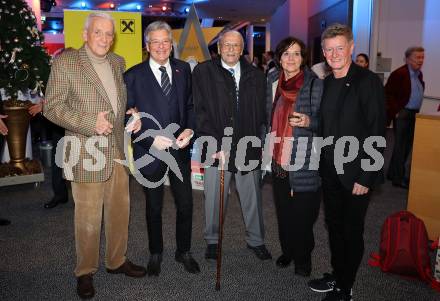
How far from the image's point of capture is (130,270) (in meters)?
2.88

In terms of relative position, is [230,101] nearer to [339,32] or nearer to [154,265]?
[339,32]

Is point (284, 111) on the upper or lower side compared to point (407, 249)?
upper

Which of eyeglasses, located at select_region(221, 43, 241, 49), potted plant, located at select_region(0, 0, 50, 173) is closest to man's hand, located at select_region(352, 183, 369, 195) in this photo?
eyeglasses, located at select_region(221, 43, 241, 49)

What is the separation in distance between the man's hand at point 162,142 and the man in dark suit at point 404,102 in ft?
11.0

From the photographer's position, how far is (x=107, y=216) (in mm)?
2740

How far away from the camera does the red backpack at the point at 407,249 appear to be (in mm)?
2828

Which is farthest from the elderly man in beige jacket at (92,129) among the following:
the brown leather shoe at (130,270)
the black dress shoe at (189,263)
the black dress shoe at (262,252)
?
the black dress shoe at (262,252)

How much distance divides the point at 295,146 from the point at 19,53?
3.73 meters

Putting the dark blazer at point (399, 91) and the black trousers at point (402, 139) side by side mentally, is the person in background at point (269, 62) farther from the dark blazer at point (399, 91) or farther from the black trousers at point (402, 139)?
the black trousers at point (402, 139)

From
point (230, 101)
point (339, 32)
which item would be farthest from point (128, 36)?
point (339, 32)

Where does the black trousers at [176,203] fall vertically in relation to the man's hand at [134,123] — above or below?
below

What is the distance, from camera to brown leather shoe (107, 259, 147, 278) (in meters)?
2.87

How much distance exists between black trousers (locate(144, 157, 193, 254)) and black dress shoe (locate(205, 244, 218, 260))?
0.87 feet

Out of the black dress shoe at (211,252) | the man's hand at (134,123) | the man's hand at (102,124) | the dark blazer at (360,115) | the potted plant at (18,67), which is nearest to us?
the dark blazer at (360,115)
